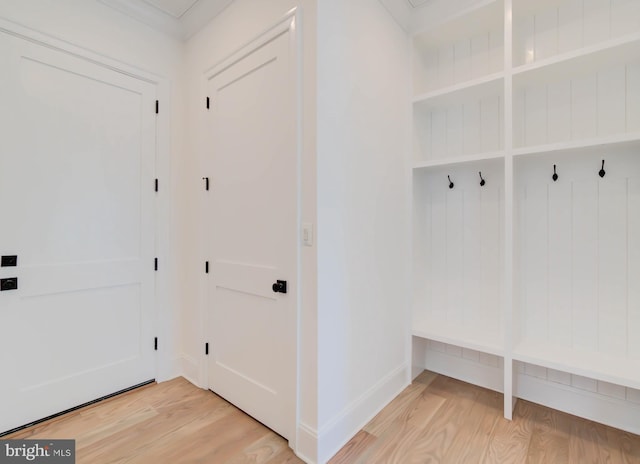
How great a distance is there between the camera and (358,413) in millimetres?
1886

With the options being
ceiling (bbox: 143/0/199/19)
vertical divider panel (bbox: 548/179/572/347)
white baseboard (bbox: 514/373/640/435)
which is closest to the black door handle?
ceiling (bbox: 143/0/199/19)

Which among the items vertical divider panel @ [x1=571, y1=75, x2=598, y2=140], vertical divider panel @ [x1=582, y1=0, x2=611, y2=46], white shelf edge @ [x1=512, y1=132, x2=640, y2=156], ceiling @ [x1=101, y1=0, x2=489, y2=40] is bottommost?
white shelf edge @ [x1=512, y1=132, x2=640, y2=156]

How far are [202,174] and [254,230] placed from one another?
0.77 metres

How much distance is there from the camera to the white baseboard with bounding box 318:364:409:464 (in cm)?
164

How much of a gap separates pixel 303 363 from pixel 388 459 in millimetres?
667

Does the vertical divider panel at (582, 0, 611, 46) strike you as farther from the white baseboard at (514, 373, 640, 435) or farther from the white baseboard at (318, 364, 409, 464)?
the white baseboard at (318, 364, 409, 464)

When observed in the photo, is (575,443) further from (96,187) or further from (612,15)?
(96,187)

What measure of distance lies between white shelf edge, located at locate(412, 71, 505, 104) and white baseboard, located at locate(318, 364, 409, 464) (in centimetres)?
203

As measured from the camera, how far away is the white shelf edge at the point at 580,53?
1629mm

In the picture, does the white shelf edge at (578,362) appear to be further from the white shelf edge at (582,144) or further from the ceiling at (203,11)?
the ceiling at (203,11)

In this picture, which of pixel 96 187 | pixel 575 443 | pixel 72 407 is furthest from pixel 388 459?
pixel 96 187

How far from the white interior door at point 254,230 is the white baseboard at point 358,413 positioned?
9.1 inches

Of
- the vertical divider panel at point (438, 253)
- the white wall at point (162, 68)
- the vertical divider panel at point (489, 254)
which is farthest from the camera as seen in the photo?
the vertical divider panel at point (438, 253)

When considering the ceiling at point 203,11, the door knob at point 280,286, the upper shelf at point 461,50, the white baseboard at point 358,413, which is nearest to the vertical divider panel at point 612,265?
Answer: the upper shelf at point 461,50
